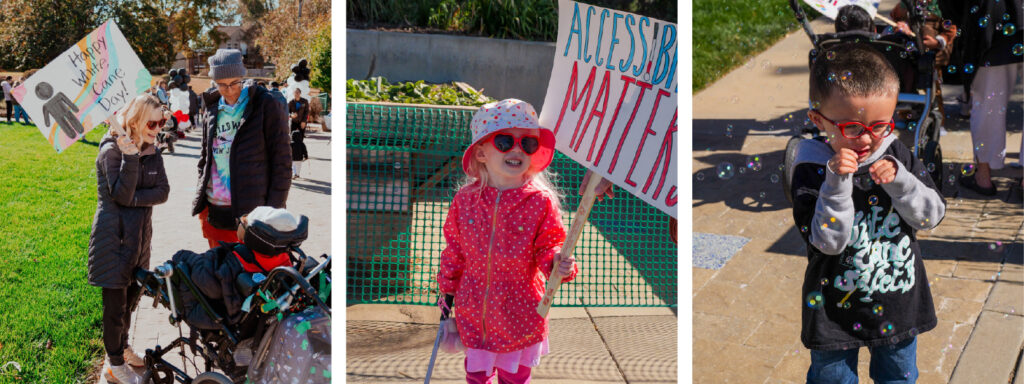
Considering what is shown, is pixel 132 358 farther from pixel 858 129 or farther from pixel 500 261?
pixel 858 129

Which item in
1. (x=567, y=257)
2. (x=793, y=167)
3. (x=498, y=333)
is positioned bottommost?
(x=498, y=333)

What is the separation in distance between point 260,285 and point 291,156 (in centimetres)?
71

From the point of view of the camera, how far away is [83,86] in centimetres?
345

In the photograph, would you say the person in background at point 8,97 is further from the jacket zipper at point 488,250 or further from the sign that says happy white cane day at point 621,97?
the sign that says happy white cane day at point 621,97

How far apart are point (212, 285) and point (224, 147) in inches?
27.0

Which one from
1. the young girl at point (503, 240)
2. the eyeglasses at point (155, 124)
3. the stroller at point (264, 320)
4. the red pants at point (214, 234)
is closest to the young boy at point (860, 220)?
the young girl at point (503, 240)

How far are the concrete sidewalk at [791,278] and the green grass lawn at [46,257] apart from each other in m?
2.55

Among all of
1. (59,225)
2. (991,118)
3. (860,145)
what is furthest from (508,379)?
(991,118)

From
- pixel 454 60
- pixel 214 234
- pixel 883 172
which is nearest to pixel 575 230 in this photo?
pixel 883 172

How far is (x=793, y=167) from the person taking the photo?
2.63m

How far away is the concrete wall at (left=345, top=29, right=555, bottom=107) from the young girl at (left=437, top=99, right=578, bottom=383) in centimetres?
678

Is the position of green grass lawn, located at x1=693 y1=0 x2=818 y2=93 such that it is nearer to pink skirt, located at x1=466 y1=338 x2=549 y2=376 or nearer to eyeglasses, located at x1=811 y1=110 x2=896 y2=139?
pink skirt, located at x1=466 y1=338 x2=549 y2=376

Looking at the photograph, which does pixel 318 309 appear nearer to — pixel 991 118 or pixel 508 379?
pixel 508 379

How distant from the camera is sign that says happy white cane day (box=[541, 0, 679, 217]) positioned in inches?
97.0
